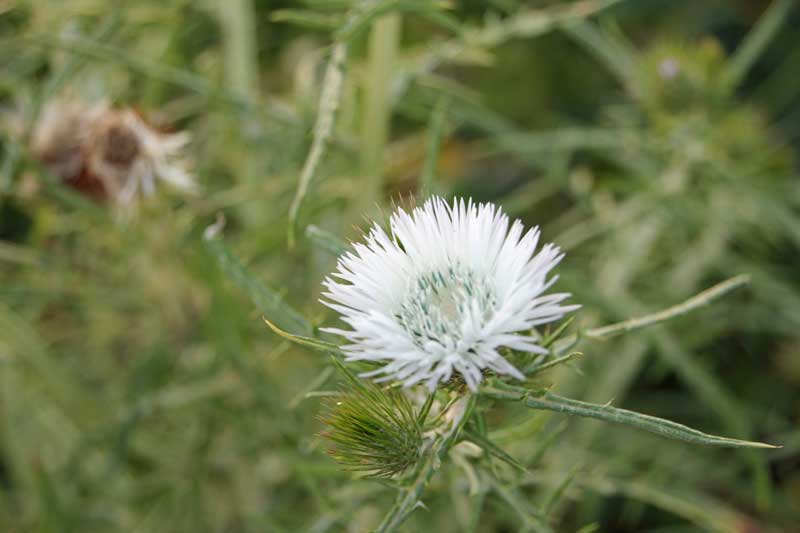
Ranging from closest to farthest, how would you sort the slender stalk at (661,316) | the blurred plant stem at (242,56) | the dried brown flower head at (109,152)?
the slender stalk at (661,316) < the dried brown flower head at (109,152) < the blurred plant stem at (242,56)

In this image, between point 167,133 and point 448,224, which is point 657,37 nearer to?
point 167,133

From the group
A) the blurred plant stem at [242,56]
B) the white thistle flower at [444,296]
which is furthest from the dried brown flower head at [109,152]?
the white thistle flower at [444,296]

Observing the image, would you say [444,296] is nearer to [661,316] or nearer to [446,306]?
[446,306]

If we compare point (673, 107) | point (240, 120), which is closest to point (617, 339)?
point (673, 107)

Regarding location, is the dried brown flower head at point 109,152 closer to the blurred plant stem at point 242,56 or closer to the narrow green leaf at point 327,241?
the blurred plant stem at point 242,56

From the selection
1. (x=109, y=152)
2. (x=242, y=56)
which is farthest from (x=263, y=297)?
(x=242, y=56)

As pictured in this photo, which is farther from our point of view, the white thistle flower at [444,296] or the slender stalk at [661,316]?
the slender stalk at [661,316]
